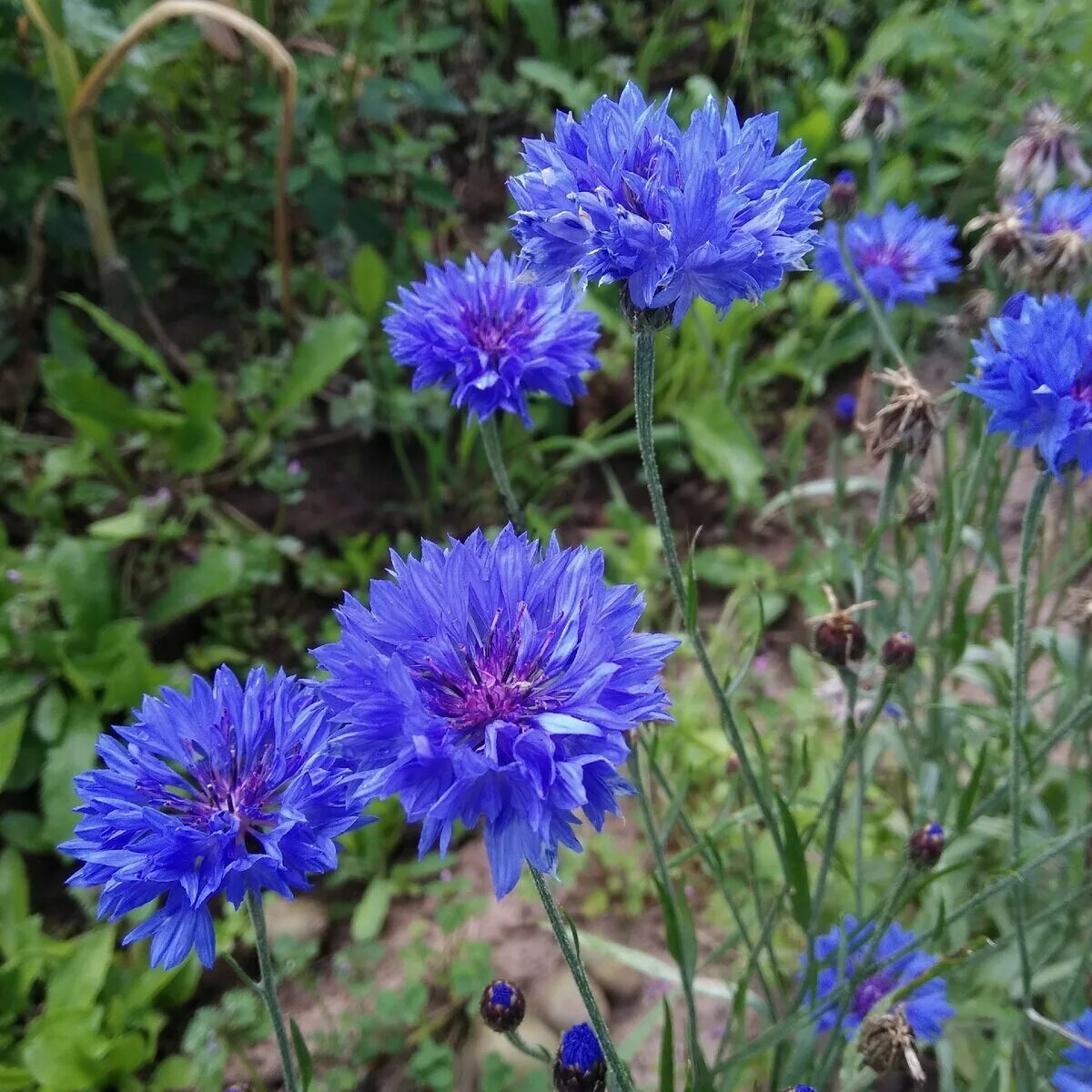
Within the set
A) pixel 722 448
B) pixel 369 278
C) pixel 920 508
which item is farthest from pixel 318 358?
pixel 920 508

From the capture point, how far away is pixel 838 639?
1038 mm

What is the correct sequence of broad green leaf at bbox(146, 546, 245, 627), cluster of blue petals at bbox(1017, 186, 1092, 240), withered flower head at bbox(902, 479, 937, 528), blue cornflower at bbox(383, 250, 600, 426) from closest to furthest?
blue cornflower at bbox(383, 250, 600, 426), withered flower head at bbox(902, 479, 937, 528), cluster of blue petals at bbox(1017, 186, 1092, 240), broad green leaf at bbox(146, 546, 245, 627)

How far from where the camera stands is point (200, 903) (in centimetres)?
69

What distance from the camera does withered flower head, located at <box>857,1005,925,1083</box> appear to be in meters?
0.89

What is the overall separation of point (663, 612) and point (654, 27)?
231 cm

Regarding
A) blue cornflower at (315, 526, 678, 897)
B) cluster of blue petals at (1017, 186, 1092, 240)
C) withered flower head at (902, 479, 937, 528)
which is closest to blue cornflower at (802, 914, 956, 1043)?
withered flower head at (902, 479, 937, 528)

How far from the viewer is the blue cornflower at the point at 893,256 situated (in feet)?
5.26

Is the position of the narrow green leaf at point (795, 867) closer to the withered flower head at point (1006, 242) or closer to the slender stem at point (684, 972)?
the slender stem at point (684, 972)

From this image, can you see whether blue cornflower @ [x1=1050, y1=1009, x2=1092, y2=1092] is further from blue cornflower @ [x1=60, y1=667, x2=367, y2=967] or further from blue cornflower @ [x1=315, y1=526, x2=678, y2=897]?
blue cornflower @ [x1=60, y1=667, x2=367, y2=967]

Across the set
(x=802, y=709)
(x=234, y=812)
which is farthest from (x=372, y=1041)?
(x=802, y=709)

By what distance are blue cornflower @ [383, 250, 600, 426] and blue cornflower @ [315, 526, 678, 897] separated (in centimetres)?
39

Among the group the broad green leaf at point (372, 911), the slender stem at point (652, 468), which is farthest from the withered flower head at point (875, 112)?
the broad green leaf at point (372, 911)

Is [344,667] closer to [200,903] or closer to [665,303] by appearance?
[200,903]

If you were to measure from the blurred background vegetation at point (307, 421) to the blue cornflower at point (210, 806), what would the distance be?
0.76 metres
